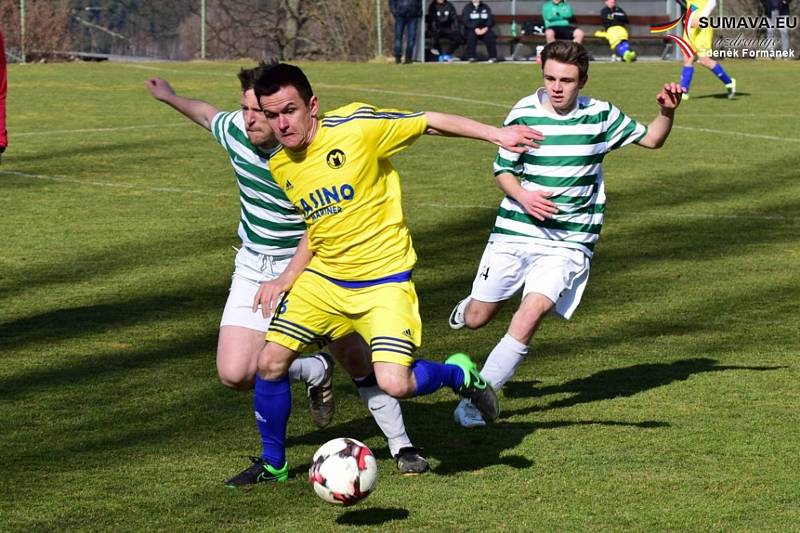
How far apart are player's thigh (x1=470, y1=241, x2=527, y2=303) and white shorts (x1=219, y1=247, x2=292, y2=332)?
3.90ft

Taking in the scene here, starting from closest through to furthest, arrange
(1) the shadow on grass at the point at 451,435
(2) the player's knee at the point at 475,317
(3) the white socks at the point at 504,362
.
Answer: (1) the shadow on grass at the point at 451,435, (3) the white socks at the point at 504,362, (2) the player's knee at the point at 475,317

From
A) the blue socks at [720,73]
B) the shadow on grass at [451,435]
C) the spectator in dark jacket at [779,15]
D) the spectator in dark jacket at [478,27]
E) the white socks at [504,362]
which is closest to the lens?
the shadow on grass at [451,435]

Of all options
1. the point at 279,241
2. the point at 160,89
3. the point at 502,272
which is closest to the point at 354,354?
the point at 279,241

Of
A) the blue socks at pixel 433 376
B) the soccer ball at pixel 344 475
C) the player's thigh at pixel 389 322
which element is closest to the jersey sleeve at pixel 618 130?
the blue socks at pixel 433 376

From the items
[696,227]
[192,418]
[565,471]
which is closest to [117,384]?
[192,418]

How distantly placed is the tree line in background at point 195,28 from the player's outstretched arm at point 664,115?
96.8ft

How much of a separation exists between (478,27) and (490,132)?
29995 mm

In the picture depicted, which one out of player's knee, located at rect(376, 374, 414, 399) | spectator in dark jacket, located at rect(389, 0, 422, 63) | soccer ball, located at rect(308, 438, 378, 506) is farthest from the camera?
spectator in dark jacket, located at rect(389, 0, 422, 63)

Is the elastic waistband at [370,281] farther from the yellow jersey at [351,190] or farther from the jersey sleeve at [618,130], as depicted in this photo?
the jersey sleeve at [618,130]

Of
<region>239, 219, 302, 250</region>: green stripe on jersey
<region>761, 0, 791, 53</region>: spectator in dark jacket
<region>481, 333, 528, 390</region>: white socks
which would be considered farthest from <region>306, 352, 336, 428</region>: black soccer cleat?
<region>761, 0, 791, 53</region>: spectator in dark jacket

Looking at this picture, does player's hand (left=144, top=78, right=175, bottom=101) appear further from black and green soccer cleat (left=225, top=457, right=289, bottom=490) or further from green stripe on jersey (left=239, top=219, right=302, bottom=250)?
black and green soccer cleat (left=225, top=457, right=289, bottom=490)

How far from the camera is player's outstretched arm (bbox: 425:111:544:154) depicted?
5949 mm

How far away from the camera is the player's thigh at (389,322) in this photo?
20.1 feet

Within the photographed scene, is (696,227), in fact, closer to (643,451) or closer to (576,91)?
(576,91)
